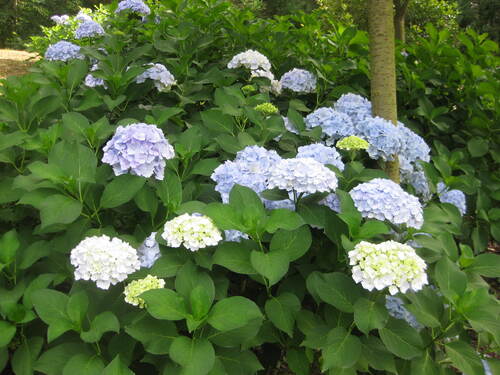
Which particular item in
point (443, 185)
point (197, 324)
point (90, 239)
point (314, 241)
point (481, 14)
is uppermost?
point (90, 239)

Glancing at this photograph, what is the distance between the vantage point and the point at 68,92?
2.54 meters

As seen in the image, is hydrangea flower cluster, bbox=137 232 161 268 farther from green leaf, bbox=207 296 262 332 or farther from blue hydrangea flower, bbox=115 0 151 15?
blue hydrangea flower, bbox=115 0 151 15

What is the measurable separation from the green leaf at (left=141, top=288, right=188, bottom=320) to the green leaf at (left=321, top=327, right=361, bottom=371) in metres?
0.44

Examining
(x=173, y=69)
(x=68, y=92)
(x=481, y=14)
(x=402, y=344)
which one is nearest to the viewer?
(x=402, y=344)

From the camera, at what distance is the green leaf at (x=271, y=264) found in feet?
4.58

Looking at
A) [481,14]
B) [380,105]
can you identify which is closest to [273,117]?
[380,105]

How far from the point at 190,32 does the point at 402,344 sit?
243 cm

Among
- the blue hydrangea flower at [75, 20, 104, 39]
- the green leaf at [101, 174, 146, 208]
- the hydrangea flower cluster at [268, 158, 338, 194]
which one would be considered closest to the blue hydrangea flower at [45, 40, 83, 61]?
the blue hydrangea flower at [75, 20, 104, 39]

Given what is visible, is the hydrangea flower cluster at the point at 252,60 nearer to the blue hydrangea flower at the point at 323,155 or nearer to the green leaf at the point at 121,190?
the blue hydrangea flower at the point at 323,155

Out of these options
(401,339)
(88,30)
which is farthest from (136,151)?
(88,30)

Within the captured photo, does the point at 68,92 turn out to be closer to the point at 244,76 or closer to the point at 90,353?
the point at 244,76

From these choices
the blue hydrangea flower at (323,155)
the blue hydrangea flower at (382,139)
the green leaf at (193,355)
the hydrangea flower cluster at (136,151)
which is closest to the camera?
the green leaf at (193,355)

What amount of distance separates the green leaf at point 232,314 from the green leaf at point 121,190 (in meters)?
0.55

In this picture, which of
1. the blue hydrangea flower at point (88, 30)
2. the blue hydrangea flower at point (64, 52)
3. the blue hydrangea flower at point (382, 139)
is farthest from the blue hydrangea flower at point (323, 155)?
the blue hydrangea flower at point (88, 30)
